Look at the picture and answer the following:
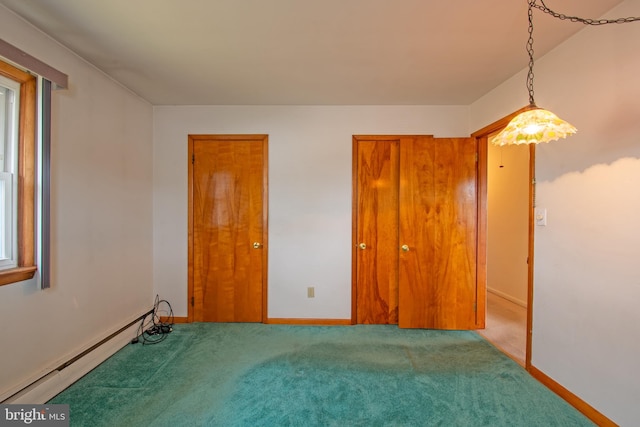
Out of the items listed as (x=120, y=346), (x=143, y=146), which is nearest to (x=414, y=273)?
(x=120, y=346)

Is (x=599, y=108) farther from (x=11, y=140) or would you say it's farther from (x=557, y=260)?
(x=11, y=140)

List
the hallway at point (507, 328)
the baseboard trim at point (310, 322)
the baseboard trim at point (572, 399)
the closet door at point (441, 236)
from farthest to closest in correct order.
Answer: the baseboard trim at point (310, 322) → the closet door at point (441, 236) → the hallway at point (507, 328) → the baseboard trim at point (572, 399)

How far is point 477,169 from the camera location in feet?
8.71

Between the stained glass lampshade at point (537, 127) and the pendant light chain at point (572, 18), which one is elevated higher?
the pendant light chain at point (572, 18)

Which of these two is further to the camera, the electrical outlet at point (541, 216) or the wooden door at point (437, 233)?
the wooden door at point (437, 233)

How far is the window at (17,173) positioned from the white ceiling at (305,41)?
1.54ft

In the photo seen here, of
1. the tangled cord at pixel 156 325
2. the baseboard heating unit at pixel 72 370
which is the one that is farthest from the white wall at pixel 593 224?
the baseboard heating unit at pixel 72 370

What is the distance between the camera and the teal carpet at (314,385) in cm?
153

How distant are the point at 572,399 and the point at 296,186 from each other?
2.75m

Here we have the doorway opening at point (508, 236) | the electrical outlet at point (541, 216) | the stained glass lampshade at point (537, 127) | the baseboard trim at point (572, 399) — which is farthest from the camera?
the doorway opening at point (508, 236)

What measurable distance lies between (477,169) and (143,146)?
3.61 meters

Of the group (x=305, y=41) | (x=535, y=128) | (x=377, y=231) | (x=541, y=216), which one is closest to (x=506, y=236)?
(x=541, y=216)

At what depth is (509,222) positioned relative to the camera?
3.66 metres

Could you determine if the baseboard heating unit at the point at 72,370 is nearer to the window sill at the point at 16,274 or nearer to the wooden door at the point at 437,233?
the window sill at the point at 16,274
